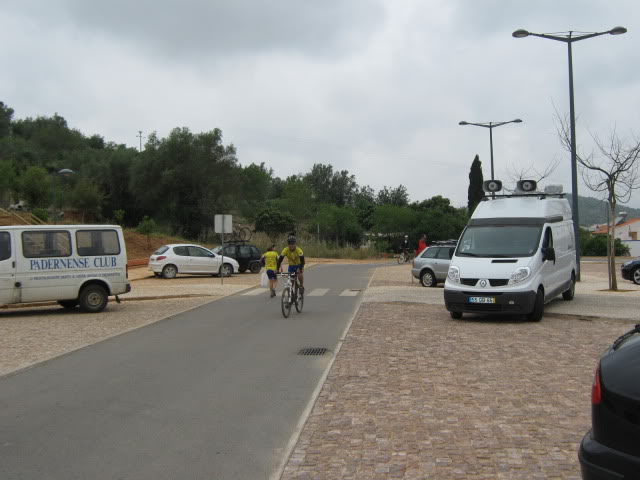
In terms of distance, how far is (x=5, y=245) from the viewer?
15.4 m

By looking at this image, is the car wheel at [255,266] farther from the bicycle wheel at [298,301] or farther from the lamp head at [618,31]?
the lamp head at [618,31]

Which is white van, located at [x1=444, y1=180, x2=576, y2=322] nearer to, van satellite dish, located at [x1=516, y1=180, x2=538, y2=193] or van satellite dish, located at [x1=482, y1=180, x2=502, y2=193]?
van satellite dish, located at [x1=516, y1=180, x2=538, y2=193]

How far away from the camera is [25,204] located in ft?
140

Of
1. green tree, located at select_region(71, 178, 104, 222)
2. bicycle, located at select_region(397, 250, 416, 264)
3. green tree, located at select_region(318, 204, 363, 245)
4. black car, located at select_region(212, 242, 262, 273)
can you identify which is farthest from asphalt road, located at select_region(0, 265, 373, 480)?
green tree, located at select_region(318, 204, 363, 245)

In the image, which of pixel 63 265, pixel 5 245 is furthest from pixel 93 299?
pixel 5 245

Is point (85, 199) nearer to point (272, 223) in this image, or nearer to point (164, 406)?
point (272, 223)

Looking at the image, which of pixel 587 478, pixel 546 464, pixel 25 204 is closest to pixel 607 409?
pixel 587 478

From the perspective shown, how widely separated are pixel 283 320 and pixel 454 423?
8513 mm

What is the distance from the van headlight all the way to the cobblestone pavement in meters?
1.52

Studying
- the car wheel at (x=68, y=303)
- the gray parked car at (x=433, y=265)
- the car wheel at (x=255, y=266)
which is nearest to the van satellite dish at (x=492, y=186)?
the gray parked car at (x=433, y=265)

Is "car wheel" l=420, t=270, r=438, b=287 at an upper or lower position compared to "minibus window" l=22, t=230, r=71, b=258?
lower

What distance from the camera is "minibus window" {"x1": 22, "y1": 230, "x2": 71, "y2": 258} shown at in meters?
15.6

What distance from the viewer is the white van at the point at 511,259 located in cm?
1334

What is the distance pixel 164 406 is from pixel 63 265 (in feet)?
33.1
